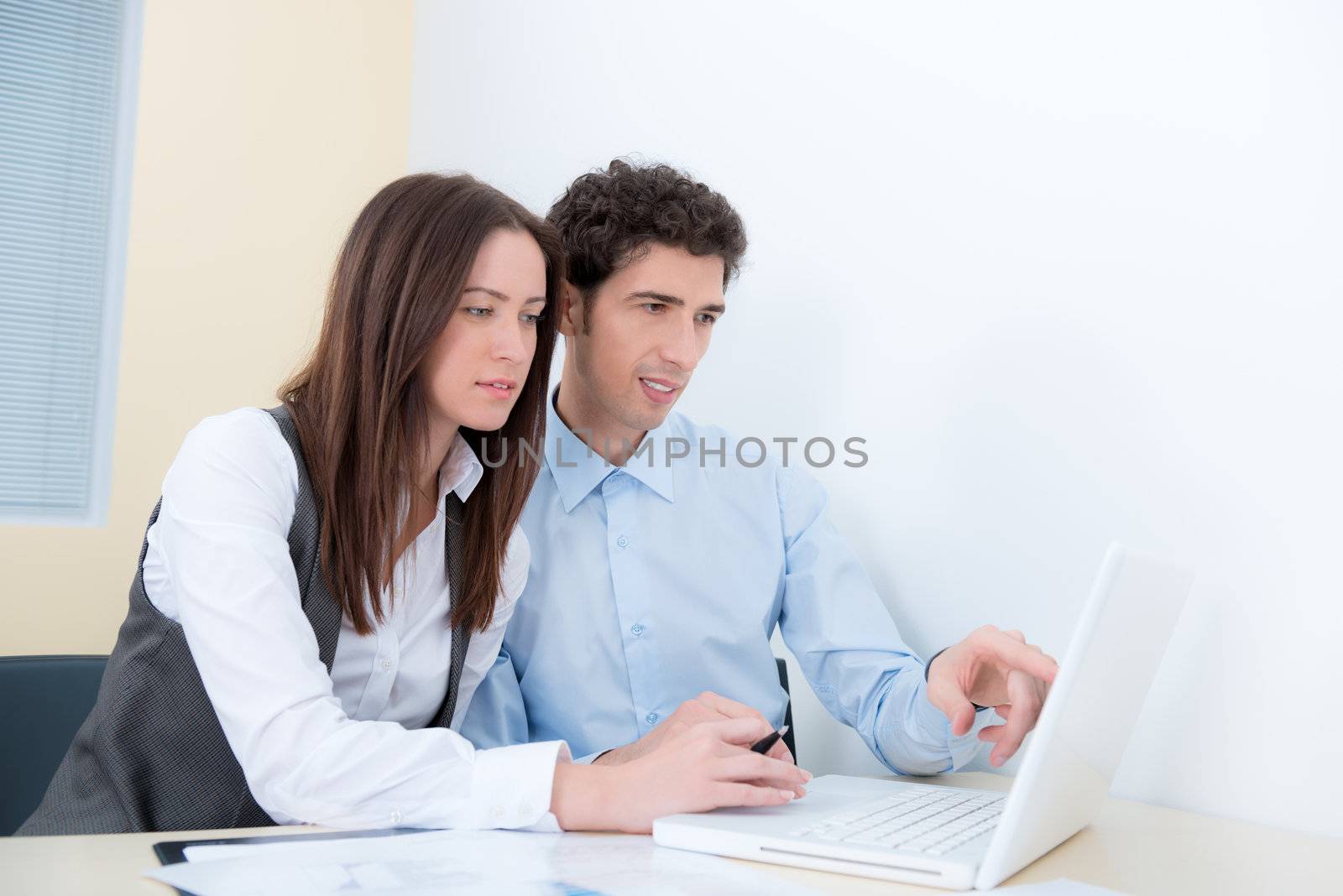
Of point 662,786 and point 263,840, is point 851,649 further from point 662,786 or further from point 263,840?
point 263,840

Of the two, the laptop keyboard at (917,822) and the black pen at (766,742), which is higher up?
the black pen at (766,742)

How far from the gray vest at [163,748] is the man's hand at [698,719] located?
0.35 meters

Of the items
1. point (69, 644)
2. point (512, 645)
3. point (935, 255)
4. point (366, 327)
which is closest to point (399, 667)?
point (512, 645)

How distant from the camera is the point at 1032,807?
840mm

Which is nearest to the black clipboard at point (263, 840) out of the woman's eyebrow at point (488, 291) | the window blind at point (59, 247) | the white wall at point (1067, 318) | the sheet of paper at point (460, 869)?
the sheet of paper at point (460, 869)

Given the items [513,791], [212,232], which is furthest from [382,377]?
[212,232]

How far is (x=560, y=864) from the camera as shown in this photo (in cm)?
83

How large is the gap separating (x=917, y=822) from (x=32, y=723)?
1.05 meters

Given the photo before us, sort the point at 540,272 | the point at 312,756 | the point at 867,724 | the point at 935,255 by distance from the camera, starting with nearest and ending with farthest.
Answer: the point at 312,756 → the point at 540,272 → the point at 867,724 → the point at 935,255

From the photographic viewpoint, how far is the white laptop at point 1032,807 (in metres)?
0.81

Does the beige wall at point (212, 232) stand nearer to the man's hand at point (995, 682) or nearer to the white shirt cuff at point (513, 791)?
the white shirt cuff at point (513, 791)

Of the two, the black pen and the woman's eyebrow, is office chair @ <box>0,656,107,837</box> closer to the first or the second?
the woman's eyebrow

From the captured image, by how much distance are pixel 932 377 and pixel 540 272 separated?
0.60m

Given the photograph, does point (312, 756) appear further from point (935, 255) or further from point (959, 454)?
point (935, 255)
